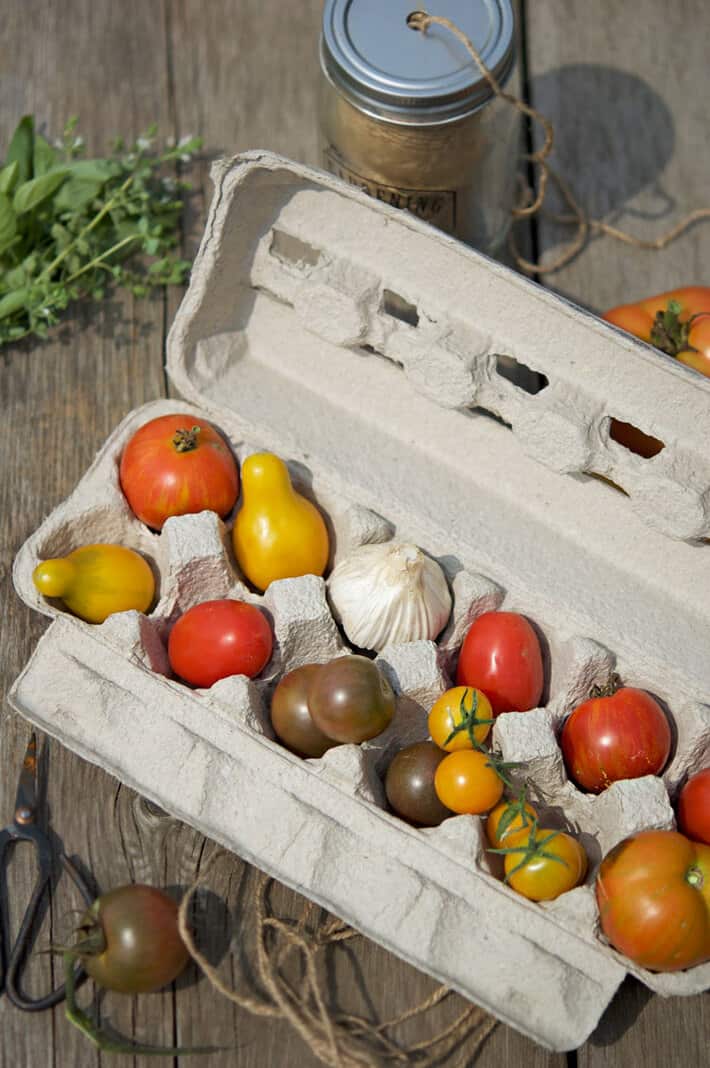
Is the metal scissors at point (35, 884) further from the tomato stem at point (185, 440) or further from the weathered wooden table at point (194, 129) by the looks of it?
the tomato stem at point (185, 440)

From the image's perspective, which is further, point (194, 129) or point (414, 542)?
point (194, 129)

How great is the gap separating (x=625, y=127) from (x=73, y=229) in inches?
32.9

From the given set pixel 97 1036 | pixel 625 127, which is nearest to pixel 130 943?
pixel 97 1036

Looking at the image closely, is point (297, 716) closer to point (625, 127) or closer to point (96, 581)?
point (96, 581)

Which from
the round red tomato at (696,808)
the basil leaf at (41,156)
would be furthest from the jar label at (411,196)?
the round red tomato at (696,808)

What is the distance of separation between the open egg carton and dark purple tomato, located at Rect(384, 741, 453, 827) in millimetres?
23

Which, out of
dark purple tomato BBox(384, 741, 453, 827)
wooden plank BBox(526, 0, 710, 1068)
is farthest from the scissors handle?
wooden plank BBox(526, 0, 710, 1068)

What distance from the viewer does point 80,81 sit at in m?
1.67

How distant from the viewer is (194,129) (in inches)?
65.0

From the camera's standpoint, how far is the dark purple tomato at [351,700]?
1041mm

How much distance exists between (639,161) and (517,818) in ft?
3.48

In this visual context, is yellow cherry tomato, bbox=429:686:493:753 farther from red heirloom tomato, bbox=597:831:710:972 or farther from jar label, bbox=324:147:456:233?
jar label, bbox=324:147:456:233

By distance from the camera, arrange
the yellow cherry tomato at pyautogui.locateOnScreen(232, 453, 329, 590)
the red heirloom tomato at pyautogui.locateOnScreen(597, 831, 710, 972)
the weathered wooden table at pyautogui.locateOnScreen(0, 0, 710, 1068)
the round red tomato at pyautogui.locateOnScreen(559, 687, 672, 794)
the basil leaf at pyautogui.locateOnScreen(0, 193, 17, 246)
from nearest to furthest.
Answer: the red heirloom tomato at pyautogui.locateOnScreen(597, 831, 710, 972), the round red tomato at pyautogui.locateOnScreen(559, 687, 672, 794), the yellow cherry tomato at pyautogui.locateOnScreen(232, 453, 329, 590), the weathered wooden table at pyautogui.locateOnScreen(0, 0, 710, 1068), the basil leaf at pyautogui.locateOnScreen(0, 193, 17, 246)

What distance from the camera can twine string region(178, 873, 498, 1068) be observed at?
1038mm
